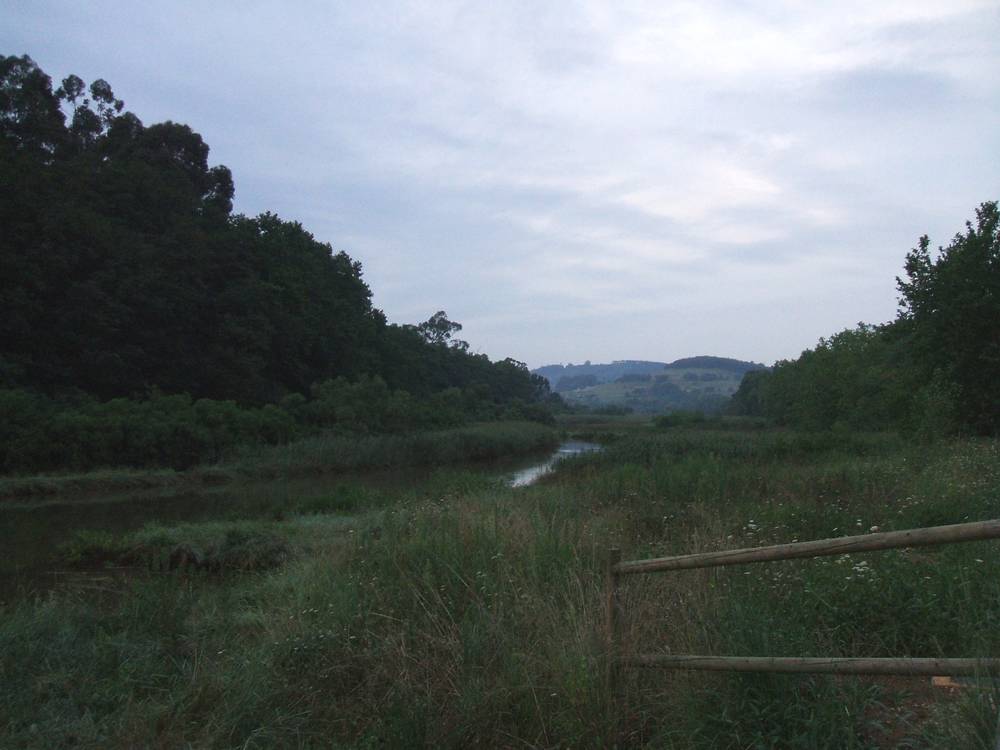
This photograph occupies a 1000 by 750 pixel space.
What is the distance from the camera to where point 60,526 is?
1747 centimetres

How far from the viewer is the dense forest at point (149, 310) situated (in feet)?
95.2

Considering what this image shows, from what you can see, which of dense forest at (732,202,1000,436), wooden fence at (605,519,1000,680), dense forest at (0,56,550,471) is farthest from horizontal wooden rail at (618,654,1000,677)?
dense forest at (0,56,550,471)

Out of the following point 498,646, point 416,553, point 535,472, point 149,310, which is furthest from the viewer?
point 149,310

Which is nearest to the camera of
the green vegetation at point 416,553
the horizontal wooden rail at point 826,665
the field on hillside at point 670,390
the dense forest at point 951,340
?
the horizontal wooden rail at point 826,665

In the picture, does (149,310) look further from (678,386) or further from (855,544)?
(678,386)

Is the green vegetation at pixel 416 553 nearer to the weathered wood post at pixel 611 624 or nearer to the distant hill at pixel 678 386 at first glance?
the weathered wood post at pixel 611 624

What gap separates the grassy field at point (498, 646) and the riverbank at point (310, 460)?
54.2ft

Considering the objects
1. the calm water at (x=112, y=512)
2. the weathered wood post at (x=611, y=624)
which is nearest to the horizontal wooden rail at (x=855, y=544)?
the weathered wood post at (x=611, y=624)

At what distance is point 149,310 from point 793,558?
130 feet

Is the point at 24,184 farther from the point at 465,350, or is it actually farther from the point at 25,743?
the point at 465,350

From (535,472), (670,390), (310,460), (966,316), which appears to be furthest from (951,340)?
(670,390)

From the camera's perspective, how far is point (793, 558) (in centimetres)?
326

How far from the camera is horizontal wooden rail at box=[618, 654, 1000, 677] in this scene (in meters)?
2.81

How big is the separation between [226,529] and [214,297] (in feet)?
106
